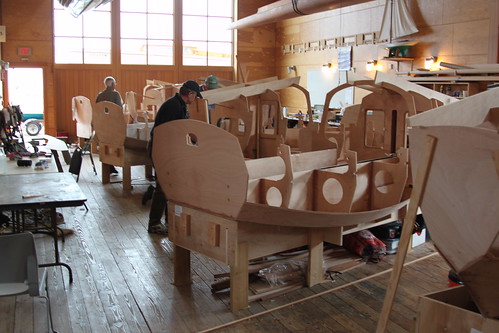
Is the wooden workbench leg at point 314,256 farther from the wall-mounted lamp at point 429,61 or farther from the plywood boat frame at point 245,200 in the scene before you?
the wall-mounted lamp at point 429,61

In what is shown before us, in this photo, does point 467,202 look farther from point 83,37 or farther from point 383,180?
point 83,37

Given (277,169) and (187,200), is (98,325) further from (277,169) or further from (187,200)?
(277,169)

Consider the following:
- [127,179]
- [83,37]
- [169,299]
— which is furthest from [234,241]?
[83,37]

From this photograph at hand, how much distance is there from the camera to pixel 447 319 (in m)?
2.35

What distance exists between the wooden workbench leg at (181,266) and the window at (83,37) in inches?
447

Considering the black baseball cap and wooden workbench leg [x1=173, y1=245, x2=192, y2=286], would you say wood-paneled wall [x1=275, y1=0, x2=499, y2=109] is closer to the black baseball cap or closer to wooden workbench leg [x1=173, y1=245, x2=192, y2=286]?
the black baseball cap

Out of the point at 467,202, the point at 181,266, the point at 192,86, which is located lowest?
the point at 181,266

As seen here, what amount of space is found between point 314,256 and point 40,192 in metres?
2.21

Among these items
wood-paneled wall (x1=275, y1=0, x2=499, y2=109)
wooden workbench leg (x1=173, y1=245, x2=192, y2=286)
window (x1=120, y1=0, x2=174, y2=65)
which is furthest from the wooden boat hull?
window (x1=120, y1=0, x2=174, y2=65)

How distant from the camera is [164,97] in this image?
953 centimetres

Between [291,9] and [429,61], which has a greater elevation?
[291,9]

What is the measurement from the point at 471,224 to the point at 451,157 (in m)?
0.28

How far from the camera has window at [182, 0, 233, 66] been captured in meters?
15.6

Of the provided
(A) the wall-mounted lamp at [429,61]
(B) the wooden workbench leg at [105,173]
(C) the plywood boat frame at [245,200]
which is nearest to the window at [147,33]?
(B) the wooden workbench leg at [105,173]
